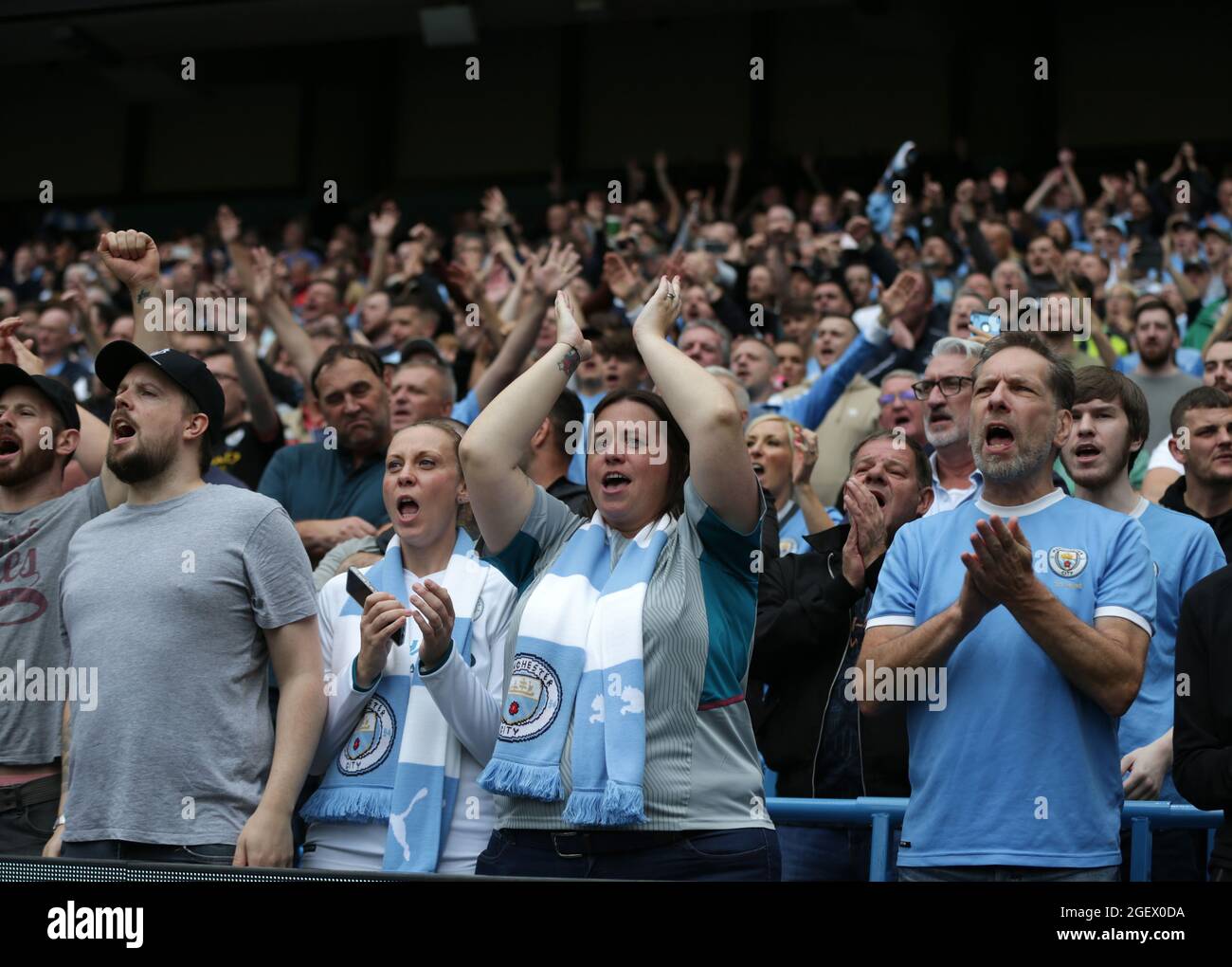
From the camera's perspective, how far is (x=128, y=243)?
173 inches

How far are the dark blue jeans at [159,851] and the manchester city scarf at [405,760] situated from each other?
0.97 ft

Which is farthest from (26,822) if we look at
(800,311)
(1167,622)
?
→ (800,311)

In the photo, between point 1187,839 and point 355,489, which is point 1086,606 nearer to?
point 1187,839

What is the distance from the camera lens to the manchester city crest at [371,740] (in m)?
3.83

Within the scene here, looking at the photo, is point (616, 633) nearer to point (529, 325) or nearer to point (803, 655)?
point (803, 655)

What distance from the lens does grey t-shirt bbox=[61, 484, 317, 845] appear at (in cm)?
356

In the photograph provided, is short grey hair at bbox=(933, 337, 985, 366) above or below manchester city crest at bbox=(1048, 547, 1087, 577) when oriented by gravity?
above

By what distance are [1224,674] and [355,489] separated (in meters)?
3.15

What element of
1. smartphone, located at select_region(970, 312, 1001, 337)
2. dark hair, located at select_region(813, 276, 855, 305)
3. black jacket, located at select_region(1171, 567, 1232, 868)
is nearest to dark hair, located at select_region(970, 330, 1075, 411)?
black jacket, located at select_region(1171, 567, 1232, 868)

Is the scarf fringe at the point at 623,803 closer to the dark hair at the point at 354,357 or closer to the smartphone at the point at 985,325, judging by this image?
the smartphone at the point at 985,325

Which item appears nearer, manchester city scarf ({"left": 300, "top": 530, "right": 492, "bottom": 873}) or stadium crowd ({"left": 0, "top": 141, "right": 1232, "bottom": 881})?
stadium crowd ({"left": 0, "top": 141, "right": 1232, "bottom": 881})

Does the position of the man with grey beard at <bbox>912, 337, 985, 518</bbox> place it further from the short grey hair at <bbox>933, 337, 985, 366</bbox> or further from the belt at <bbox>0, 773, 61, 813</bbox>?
the belt at <bbox>0, 773, 61, 813</bbox>
